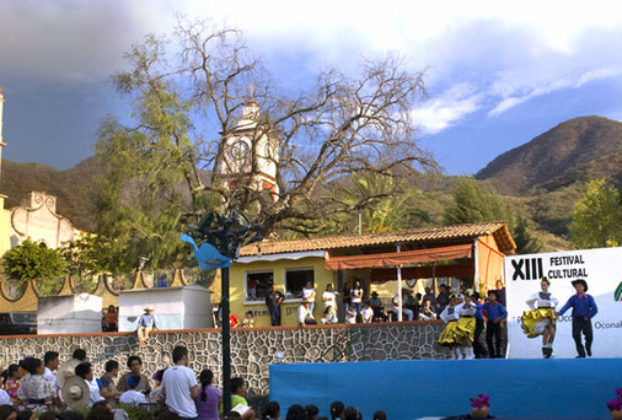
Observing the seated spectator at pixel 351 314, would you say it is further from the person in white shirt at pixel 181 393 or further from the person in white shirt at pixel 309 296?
the person in white shirt at pixel 181 393

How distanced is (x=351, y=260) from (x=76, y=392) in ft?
43.6

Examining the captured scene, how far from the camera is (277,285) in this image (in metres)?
23.8

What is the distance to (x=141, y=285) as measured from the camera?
2625cm

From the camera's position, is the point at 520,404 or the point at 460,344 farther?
the point at 460,344

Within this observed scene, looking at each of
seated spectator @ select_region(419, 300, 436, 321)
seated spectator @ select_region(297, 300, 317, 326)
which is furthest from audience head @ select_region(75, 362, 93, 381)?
seated spectator @ select_region(419, 300, 436, 321)

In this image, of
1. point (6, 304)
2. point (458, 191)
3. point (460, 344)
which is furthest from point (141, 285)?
point (458, 191)

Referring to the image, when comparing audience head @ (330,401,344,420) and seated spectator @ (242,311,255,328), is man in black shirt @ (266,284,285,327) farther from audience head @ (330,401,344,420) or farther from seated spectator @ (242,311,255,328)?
audience head @ (330,401,344,420)

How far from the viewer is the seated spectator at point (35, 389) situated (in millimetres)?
9797

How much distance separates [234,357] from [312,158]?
12.4 m

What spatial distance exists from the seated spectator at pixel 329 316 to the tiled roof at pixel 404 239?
238cm

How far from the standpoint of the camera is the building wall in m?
23.0

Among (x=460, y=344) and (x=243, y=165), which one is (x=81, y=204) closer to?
(x=243, y=165)

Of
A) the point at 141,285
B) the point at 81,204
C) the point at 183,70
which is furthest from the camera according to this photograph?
the point at 81,204

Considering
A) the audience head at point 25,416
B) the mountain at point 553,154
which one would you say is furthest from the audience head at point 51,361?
the mountain at point 553,154
